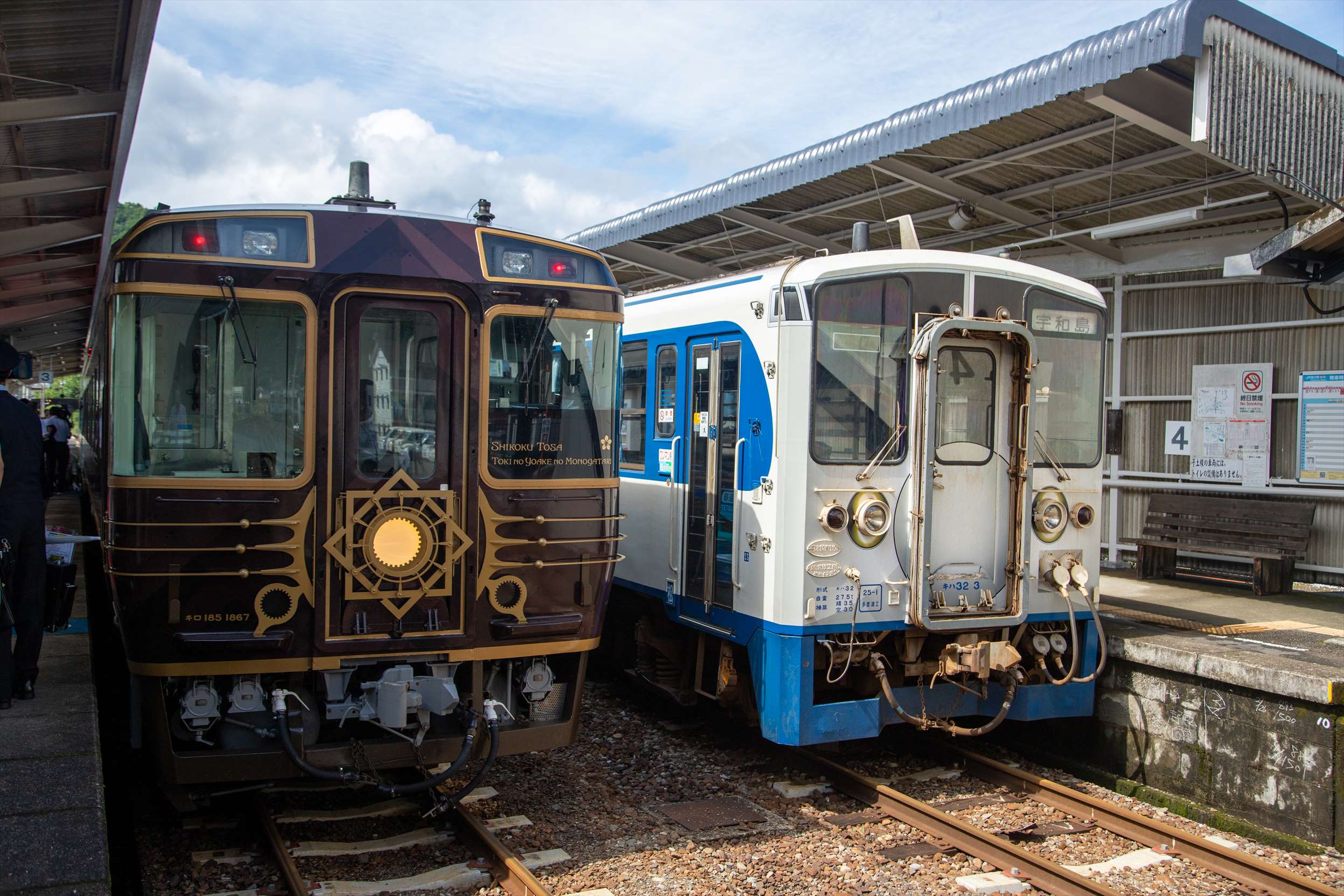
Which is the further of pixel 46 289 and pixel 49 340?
pixel 49 340

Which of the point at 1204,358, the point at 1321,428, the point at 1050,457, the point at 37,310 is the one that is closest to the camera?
the point at 1050,457

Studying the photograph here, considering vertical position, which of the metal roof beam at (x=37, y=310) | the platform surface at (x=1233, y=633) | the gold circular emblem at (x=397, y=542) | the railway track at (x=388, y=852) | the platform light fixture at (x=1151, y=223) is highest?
the metal roof beam at (x=37, y=310)

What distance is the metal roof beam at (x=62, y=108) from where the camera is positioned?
9.46 m

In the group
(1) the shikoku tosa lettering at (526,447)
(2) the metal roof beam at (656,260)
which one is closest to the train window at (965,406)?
(1) the shikoku tosa lettering at (526,447)

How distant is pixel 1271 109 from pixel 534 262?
20.4 ft

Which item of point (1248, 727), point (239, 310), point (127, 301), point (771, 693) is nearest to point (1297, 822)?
point (1248, 727)

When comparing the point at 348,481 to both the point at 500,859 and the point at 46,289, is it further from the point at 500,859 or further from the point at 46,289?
the point at 46,289

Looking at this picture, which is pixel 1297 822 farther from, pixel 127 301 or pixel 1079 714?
pixel 127 301

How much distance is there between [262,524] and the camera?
209 inches

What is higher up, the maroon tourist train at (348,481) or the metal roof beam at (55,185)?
the metal roof beam at (55,185)

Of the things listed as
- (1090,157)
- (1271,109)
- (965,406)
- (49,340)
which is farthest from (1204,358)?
(49,340)

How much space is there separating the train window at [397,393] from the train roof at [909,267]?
7.80ft

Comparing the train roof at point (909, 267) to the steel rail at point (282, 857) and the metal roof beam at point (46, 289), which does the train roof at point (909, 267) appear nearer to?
the steel rail at point (282, 857)

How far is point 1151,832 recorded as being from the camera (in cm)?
631
